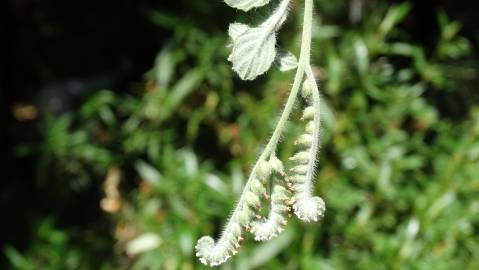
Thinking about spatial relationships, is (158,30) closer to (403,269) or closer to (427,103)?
(427,103)

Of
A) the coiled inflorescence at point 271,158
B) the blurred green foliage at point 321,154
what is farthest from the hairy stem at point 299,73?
the blurred green foliage at point 321,154

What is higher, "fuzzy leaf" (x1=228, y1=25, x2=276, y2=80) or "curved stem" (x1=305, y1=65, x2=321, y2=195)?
"fuzzy leaf" (x1=228, y1=25, x2=276, y2=80)

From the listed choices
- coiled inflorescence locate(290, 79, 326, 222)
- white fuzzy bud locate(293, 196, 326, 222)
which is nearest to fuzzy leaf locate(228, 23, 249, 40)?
coiled inflorescence locate(290, 79, 326, 222)

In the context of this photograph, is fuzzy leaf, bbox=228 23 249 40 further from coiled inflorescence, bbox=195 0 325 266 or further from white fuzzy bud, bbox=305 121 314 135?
white fuzzy bud, bbox=305 121 314 135

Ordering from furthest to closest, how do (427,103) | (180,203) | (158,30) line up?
(158,30) < (427,103) < (180,203)

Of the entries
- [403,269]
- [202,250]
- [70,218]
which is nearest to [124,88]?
[70,218]

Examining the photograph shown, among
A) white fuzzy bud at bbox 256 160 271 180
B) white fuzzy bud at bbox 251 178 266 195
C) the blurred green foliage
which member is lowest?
white fuzzy bud at bbox 251 178 266 195

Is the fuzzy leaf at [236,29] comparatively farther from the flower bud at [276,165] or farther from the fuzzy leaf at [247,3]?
A: the flower bud at [276,165]

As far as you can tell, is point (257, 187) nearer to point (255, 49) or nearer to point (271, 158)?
point (271, 158)

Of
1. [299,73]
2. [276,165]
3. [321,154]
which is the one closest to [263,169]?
[276,165]
